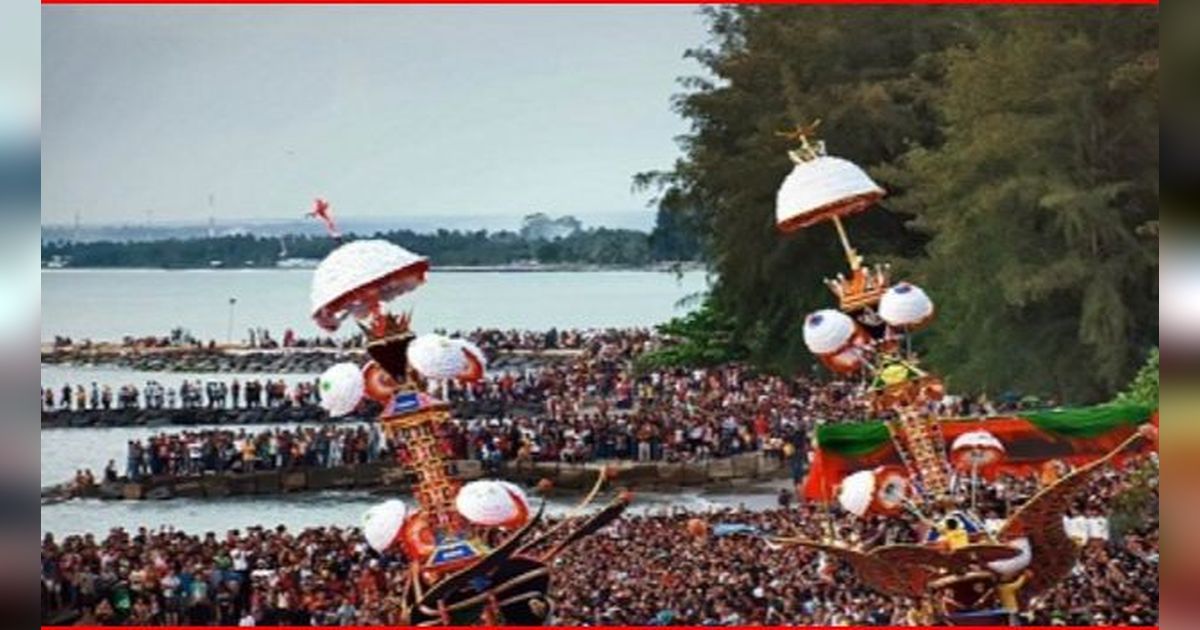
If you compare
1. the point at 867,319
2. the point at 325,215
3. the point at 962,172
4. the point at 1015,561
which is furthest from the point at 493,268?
the point at 1015,561

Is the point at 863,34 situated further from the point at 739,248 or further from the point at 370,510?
the point at 370,510

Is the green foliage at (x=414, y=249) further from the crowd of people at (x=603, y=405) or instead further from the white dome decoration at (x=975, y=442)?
the white dome decoration at (x=975, y=442)

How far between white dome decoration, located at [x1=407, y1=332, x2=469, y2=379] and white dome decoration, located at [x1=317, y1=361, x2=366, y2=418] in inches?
7.6

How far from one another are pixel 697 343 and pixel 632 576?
0.91m

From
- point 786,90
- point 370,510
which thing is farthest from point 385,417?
point 786,90

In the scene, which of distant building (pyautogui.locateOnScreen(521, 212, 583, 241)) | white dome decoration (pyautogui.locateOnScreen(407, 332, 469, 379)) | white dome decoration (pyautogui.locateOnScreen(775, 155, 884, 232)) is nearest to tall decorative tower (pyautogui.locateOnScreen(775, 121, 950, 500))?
white dome decoration (pyautogui.locateOnScreen(775, 155, 884, 232))

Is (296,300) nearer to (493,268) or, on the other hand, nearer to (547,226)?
(493,268)

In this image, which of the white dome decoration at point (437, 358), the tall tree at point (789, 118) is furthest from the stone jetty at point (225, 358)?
the tall tree at point (789, 118)

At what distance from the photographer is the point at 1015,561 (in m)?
9.07

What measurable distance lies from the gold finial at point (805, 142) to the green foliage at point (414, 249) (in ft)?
2.16

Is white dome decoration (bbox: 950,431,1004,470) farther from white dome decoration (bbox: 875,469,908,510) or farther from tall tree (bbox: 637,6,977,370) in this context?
tall tree (bbox: 637,6,977,370)

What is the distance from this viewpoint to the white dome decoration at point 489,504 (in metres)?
8.76

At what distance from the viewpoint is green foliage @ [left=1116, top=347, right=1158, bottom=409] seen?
934 cm

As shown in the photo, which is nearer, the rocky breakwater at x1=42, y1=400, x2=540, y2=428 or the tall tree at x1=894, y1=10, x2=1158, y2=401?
the rocky breakwater at x1=42, y1=400, x2=540, y2=428
